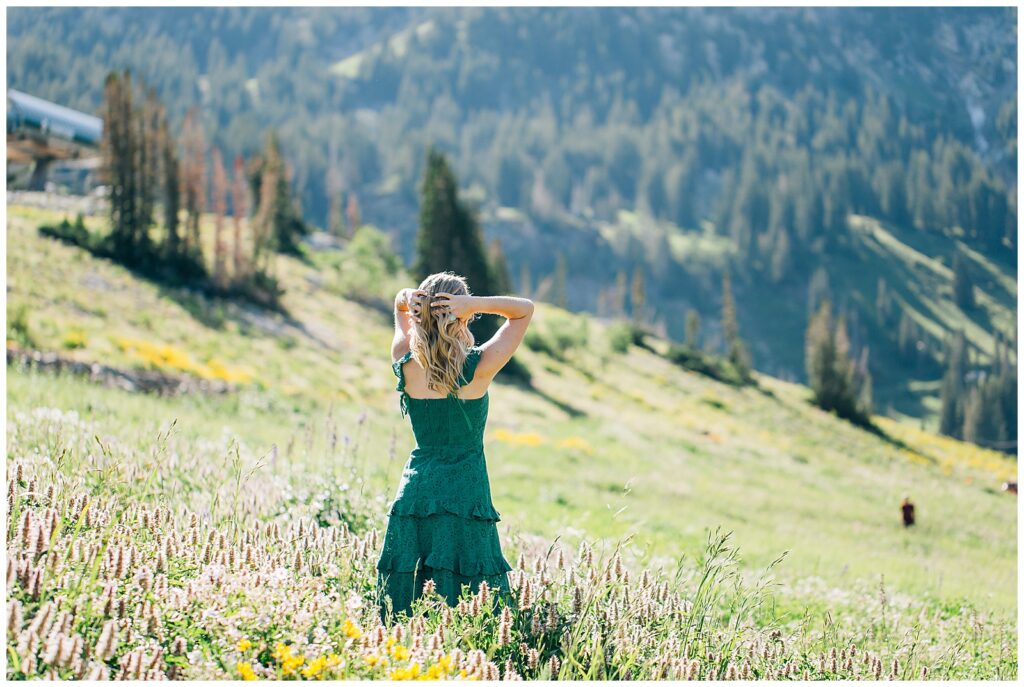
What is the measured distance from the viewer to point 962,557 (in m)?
17.6

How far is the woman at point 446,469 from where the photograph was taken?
207 inches

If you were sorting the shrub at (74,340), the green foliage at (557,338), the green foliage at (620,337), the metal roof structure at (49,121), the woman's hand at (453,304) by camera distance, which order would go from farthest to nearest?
the green foliage at (620,337), the green foliage at (557,338), the metal roof structure at (49,121), the shrub at (74,340), the woman's hand at (453,304)

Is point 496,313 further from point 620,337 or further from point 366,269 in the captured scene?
point 620,337

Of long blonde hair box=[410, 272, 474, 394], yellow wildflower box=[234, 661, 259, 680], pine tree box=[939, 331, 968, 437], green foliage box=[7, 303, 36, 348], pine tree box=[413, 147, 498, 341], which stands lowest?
pine tree box=[939, 331, 968, 437]

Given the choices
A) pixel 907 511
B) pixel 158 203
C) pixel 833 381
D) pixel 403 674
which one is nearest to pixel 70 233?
pixel 158 203

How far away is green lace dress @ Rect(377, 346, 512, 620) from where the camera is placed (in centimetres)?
534

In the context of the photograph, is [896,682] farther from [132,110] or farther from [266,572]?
[132,110]

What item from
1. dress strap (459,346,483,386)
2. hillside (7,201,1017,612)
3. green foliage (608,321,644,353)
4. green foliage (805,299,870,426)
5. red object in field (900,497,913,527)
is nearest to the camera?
dress strap (459,346,483,386)

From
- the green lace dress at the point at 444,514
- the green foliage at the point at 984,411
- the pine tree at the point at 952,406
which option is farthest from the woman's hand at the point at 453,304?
the pine tree at the point at 952,406

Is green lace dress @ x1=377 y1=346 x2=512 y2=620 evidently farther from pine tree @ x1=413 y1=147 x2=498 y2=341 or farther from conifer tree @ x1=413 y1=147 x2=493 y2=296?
conifer tree @ x1=413 y1=147 x2=493 y2=296

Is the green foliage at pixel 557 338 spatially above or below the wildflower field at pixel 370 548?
below

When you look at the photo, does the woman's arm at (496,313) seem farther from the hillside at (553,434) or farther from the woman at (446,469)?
the hillside at (553,434)

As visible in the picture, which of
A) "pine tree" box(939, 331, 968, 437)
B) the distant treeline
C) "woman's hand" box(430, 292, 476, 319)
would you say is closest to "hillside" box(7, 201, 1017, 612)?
"woman's hand" box(430, 292, 476, 319)

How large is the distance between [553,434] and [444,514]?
22457 millimetres
